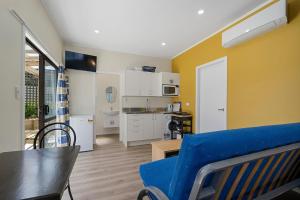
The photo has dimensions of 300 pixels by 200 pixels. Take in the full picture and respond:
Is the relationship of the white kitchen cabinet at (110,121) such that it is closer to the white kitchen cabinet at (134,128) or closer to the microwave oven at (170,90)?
the white kitchen cabinet at (134,128)

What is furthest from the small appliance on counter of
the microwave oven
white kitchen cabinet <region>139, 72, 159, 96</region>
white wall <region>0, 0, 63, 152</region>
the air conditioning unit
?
white wall <region>0, 0, 63, 152</region>

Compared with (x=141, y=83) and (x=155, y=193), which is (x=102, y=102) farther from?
(x=155, y=193)

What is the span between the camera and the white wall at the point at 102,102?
17.1 ft

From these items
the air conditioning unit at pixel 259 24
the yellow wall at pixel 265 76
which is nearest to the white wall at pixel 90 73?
the yellow wall at pixel 265 76

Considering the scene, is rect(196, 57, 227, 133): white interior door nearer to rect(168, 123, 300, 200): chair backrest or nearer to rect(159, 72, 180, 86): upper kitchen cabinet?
rect(159, 72, 180, 86): upper kitchen cabinet

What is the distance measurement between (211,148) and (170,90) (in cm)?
384

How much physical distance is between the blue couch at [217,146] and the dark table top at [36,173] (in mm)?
556

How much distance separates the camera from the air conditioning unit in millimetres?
1840

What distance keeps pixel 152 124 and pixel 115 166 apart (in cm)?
180

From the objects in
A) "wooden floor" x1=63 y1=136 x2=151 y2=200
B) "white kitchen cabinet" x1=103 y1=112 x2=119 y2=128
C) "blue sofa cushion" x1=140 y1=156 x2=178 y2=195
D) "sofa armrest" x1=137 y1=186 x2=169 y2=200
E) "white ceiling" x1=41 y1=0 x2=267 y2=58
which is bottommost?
"wooden floor" x1=63 y1=136 x2=151 y2=200

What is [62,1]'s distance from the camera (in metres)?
2.12

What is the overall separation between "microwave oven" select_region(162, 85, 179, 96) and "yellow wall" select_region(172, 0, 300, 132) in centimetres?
154

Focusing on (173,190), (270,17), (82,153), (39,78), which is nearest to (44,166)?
(173,190)

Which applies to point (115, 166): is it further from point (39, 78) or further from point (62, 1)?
point (62, 1)
